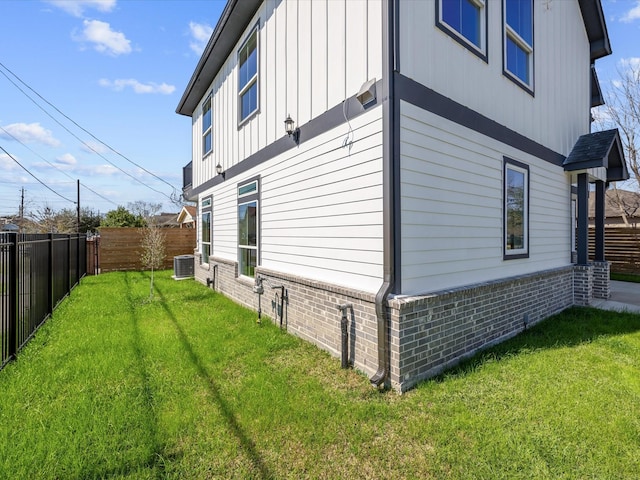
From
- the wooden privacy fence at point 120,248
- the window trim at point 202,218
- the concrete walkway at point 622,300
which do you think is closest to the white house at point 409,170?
the concrete walkway at point 622,300

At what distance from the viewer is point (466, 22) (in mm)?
4352

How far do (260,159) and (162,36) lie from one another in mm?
6166

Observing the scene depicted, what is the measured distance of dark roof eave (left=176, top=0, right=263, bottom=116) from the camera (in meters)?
6.41

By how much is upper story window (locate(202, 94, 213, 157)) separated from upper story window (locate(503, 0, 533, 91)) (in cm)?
765

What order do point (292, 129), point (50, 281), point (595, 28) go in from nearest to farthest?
Result: 1. point (292, 129)
2. point (50, 281)
3. point (595, 28)

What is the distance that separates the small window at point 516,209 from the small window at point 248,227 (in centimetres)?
434

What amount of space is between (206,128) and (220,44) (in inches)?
121

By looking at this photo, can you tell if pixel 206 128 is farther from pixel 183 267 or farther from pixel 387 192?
pixel 387 192

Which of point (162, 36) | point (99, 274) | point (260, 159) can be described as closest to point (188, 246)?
point (99, 274)

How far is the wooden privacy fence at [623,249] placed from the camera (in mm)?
11250

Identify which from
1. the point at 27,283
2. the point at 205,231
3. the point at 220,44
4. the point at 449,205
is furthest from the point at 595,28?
the point at 27,283

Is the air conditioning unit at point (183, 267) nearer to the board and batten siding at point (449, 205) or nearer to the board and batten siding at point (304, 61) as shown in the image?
the board and batten siding at point (304, 61)

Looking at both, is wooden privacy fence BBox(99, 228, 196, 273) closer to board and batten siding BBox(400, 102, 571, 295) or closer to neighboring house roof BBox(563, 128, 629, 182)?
board and batten siding BBox(400, 102, 571, 295)

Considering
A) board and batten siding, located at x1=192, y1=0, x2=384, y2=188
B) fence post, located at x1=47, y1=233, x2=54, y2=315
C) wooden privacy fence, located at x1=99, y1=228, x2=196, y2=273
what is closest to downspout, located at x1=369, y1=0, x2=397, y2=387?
board and batten siding, located at x1=192, y1=0, x2=384, y2=188
